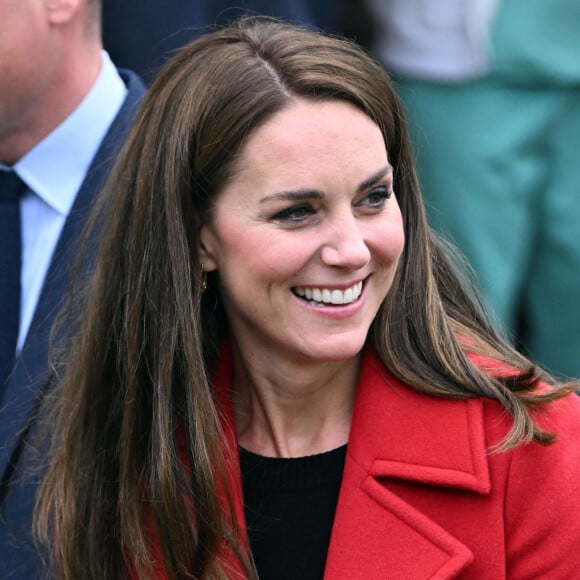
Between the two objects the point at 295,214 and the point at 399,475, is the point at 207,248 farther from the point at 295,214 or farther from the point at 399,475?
the point at 399,475

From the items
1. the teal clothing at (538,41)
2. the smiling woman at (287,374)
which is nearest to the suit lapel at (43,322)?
the smiling woman at (287,374)

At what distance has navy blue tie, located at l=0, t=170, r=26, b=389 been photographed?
3.23 metres

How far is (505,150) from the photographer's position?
433 cm

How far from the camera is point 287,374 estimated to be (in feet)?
9.66

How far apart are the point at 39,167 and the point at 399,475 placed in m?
1.08

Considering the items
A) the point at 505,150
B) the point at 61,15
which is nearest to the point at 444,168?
the point at 505,150

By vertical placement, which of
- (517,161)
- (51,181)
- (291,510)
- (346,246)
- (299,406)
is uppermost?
(346,246)

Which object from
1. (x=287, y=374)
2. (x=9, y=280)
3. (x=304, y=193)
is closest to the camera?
(x=304, y=193)

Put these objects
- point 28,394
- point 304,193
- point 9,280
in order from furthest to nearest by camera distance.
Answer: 1. point 9,280
2. point 28,394
3. point 304,193

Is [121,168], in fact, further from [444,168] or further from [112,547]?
[444,168]

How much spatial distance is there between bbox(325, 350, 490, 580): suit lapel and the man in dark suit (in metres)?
0.69

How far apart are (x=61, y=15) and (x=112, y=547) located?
120 cm

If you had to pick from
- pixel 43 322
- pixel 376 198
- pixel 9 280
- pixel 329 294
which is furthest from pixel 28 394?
pixel 376 198

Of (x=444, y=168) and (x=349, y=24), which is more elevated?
(x=349, y=24)
